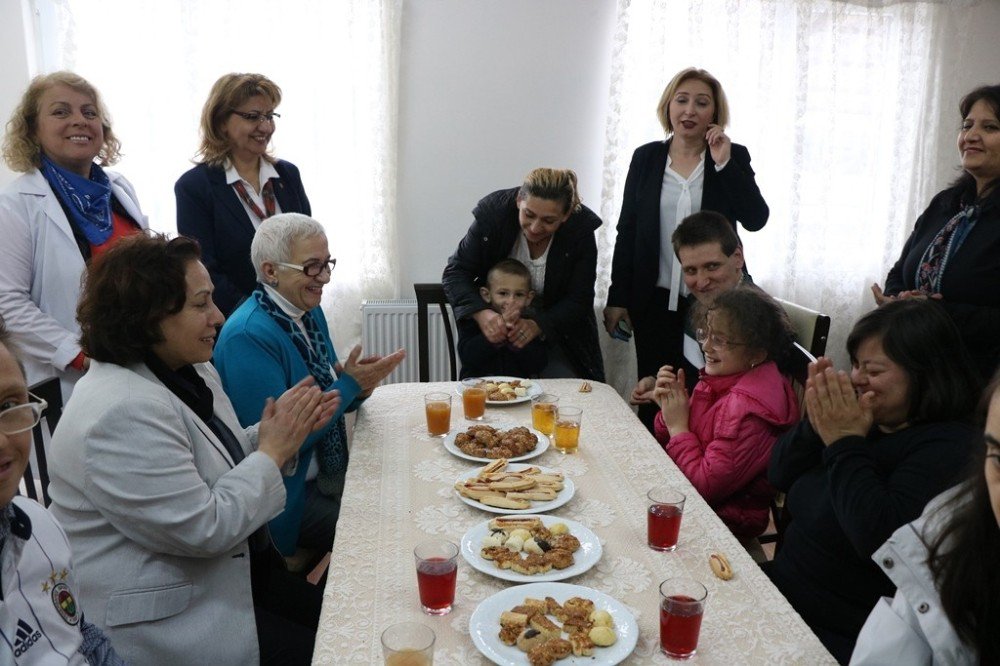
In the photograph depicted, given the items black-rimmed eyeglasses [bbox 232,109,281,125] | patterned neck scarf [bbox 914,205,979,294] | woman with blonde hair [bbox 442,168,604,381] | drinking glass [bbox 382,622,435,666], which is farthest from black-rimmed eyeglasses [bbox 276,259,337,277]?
patterned neck scarf [bbox 914,205,979,294]

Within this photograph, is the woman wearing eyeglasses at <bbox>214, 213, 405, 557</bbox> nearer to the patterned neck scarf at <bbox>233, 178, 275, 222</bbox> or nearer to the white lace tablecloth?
the white lace tablecloth

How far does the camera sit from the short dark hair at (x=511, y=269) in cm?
296

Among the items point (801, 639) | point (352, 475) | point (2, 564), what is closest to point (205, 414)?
point (352, 475)

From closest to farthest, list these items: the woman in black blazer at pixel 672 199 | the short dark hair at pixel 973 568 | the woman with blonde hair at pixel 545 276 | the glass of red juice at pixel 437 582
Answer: the short dark hair at pixel 973 568 < the glass of red juice at pixel 437 582 < the woman with blonde hair at pixel 545 276 < the woman in black blazer at pixel 672 199

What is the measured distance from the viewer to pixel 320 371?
2.26 metres

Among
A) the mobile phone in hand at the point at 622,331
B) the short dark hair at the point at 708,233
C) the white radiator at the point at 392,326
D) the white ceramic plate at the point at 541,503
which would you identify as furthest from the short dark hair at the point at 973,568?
the white radiator at the point at 392,326

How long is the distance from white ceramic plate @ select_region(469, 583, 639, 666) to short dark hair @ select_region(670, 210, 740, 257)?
60.7 inches

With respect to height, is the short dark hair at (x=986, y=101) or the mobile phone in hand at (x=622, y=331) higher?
the short dark hair at (x=986, y=101)

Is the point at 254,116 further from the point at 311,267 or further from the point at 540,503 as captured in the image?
the point at 540,503

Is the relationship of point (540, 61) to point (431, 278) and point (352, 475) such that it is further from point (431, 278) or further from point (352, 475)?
point (352, 475)

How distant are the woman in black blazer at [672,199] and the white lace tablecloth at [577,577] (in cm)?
109

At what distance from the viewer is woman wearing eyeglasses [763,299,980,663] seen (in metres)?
1.38

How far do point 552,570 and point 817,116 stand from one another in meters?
3.67

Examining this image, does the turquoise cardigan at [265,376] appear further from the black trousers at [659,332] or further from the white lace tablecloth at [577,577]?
the black trousers at [659,332]
